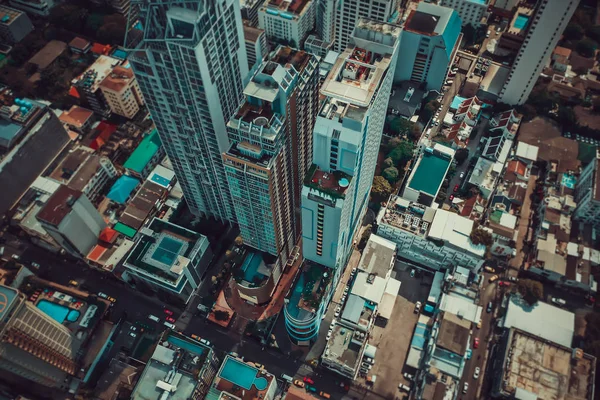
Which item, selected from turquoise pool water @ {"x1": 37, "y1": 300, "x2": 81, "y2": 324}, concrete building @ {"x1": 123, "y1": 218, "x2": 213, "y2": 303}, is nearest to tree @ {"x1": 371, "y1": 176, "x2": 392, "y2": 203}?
concrete building @ {"x1": 123, "y1": 218, "x2": 213, "y2": 303}

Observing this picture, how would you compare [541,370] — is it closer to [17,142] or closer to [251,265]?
[251,265]

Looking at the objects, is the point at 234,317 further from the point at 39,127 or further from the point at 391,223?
the point at 39,127

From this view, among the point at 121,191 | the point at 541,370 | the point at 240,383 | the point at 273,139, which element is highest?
the point at 273,139

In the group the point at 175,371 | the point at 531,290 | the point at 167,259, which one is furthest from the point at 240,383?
Result: the point at 531,290

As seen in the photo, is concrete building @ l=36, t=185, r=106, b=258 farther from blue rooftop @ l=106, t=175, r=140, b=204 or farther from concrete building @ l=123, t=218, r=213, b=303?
→ concrete building @ l=123, t=218, r=213, b=303

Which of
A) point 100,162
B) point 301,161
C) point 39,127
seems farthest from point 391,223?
point 39,127
